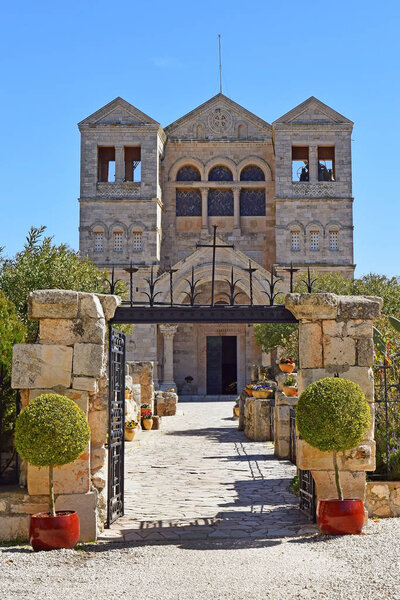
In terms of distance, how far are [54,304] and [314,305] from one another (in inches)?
102

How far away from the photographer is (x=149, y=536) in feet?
21.6

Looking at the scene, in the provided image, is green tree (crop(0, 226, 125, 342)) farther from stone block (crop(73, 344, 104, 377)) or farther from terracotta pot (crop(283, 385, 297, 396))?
stone block (crop(73, 344, 104, 377))

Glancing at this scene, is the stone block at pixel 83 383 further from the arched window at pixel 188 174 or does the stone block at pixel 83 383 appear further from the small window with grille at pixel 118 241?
the arched window at pixel 188 174

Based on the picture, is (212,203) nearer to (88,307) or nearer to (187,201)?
(187,201)

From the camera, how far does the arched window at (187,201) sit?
34812 millimetres

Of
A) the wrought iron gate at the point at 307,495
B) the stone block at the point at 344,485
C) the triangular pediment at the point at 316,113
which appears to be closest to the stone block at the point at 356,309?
the stone block at the point at 344,485

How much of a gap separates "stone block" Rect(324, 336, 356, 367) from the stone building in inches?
920


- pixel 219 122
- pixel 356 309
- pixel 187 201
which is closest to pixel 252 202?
pixel 187 201

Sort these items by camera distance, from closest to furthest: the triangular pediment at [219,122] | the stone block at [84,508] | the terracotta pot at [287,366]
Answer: the stone block at [84,508] < the terracotta pot at [287,366] < the triangular pediment at [219,122]

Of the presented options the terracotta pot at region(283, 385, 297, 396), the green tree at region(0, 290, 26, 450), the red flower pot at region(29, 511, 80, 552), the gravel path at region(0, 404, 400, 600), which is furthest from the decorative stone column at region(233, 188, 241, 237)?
the red flower pot at region(29, 511, 80, 552)

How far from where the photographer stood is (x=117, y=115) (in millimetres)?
33094

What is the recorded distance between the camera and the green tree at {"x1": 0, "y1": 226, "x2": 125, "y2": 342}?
15.1 metres

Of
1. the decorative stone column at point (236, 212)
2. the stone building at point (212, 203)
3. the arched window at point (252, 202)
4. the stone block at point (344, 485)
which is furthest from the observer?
the arched window at point (252, 202)

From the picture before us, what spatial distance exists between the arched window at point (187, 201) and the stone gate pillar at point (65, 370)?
93.6ft
